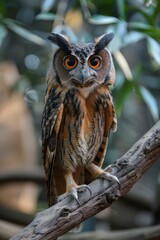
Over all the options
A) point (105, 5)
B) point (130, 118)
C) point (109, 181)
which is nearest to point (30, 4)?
point (105, 5)

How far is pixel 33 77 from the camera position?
3.91 meters

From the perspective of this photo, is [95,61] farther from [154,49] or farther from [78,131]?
[154,49]

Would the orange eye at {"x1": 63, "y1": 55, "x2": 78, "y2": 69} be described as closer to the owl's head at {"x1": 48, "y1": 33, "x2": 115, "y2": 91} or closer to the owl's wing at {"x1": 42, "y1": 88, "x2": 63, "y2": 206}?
the owl's head at {"x1": 48, "y1": 33, "x2": 115, "y2": 91}

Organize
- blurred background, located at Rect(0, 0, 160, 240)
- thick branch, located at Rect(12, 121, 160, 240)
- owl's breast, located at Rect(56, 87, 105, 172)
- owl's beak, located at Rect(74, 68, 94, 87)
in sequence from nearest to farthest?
thick branch, located at Rect(12, 121, 160, 240) < owl's beak, located at Rect(74, 68, 94, 87) < owl's breast, located at Rect(56, 87, 105, 172) < blurred background, located at Rect(0, 0, 160, 240)

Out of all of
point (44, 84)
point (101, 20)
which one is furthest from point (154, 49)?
point (44, 84)

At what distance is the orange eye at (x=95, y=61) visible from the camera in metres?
2.21

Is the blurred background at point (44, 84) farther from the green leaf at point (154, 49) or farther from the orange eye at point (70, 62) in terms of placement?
the orange eye at point (70, 62)

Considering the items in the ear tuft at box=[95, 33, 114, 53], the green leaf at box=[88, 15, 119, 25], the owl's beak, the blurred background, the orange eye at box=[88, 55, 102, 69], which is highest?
the ear tuft at box=[95, 33, 114, 53]

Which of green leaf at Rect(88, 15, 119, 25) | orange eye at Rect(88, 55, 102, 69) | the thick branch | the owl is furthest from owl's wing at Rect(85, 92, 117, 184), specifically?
green leaf at Rect(88, 15, 119, 25)

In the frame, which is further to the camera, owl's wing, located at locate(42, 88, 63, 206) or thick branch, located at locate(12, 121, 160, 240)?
owl's wing, located at locate(42, 88, 63, 206)

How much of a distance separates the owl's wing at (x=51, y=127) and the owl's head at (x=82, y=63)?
2.6 inches

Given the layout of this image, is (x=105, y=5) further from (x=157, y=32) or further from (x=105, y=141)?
(x=105, y=141)

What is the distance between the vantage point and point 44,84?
12.9 ft

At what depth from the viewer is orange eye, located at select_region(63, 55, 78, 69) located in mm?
2191
